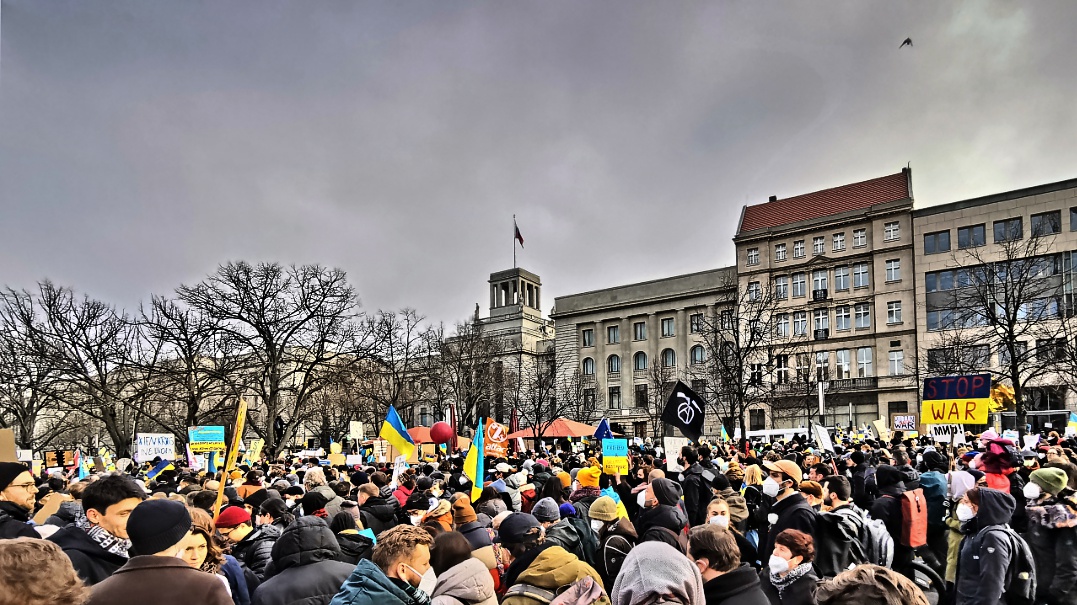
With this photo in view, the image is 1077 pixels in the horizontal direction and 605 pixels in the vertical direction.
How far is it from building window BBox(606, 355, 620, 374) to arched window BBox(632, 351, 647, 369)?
1.78m

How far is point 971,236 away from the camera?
55.6m

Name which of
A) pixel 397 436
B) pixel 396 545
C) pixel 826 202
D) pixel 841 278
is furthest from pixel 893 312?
pixel 396 545

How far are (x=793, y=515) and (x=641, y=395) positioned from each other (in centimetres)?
6588

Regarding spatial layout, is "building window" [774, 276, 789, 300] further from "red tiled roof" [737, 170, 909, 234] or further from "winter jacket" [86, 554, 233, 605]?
"winter jacket" [86, 554, 233, 605]

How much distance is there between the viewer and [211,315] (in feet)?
111

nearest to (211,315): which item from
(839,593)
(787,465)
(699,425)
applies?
(699,425)

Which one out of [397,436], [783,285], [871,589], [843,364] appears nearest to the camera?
[871,589]

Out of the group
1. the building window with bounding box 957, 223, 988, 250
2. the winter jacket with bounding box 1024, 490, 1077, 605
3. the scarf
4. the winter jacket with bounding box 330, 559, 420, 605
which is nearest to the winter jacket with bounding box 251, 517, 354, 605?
the winter jacket with bounding box 330, 559, 420, 605

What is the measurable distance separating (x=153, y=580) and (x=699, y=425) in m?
13.5

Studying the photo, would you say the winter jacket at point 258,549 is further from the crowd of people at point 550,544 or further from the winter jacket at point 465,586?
the winter jacket at point 465,586

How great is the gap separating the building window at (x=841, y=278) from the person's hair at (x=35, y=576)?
65148 millimetres

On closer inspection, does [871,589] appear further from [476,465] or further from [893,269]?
[893,269]

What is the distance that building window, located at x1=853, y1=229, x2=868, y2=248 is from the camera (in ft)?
201

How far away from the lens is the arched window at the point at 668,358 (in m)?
71.3
